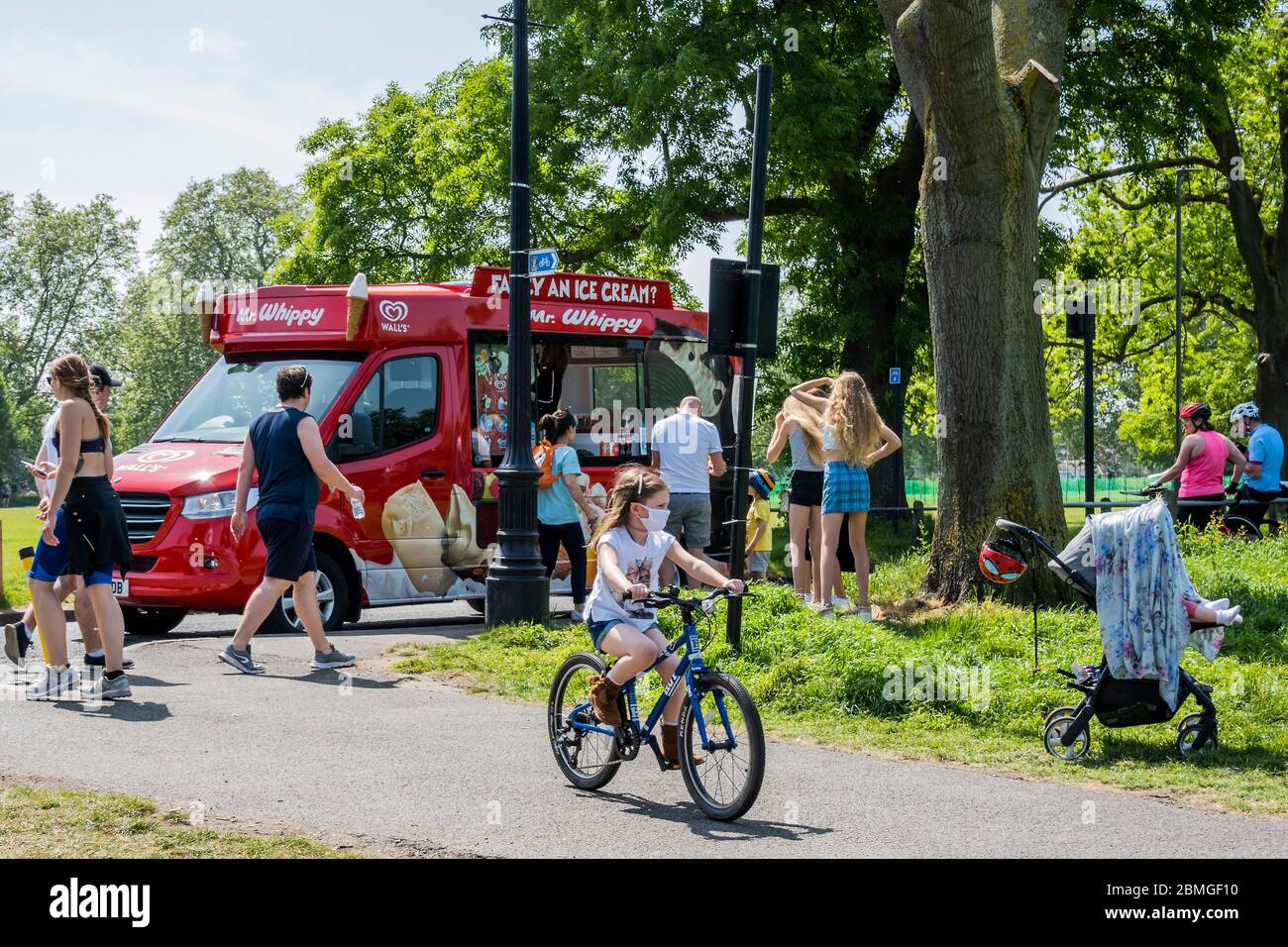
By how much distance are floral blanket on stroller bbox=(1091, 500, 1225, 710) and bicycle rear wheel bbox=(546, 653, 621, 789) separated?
96.5 inches

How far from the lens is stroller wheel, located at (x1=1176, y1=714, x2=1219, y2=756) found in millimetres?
7352

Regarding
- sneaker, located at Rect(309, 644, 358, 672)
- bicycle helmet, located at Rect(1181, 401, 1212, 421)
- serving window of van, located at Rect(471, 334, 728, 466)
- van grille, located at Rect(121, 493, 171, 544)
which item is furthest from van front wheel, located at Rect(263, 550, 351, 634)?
bicycle helmet, located at Rect(1181, 401, 1212, 421)

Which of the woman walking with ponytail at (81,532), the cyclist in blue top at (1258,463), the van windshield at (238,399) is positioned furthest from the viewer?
the cyclist in blue top at (1258,463)

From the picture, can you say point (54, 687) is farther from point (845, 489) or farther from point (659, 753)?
point (845, 489)

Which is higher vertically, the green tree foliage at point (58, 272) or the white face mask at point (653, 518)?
the green tree foliage at point (58, 272)

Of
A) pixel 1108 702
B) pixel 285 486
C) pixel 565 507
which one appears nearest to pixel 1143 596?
pixel 1108 702

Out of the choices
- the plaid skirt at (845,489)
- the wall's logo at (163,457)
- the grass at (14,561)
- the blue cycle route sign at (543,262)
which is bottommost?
the grass at (14,561)

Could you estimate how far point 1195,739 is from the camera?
7.35 metres

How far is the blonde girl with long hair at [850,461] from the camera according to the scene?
10930mm

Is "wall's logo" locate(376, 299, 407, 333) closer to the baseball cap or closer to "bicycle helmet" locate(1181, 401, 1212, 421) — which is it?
the baseball cap

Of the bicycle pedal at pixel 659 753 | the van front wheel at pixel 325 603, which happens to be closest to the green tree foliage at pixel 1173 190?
the van front wheel at pixel 325 603

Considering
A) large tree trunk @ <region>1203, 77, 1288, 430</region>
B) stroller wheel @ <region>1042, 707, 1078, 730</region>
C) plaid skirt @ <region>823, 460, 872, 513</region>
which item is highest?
large tree trunk @ <region>1203, 77, 1288, 430</region>

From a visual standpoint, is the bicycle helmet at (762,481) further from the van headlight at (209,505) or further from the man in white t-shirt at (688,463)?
the van headlight at (209,505)

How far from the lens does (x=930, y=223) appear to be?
1130cm
